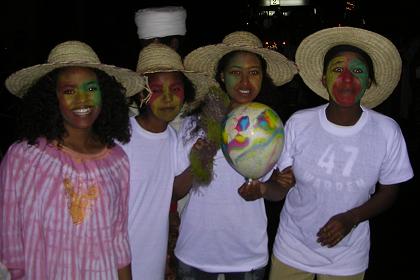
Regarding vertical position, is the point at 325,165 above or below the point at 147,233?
above

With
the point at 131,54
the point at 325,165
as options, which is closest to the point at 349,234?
the point at 325,165

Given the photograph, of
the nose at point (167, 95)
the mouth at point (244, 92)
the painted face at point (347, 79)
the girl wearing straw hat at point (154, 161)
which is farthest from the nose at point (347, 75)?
the nose at point (167, 95)

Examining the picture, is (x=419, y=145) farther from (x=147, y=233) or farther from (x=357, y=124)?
(x=147, y=233)

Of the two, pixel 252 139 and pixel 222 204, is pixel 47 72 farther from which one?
pixel 222 204

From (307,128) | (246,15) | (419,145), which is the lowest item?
(419,145)

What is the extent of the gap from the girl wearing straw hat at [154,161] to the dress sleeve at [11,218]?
0.64m

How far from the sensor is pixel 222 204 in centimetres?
274

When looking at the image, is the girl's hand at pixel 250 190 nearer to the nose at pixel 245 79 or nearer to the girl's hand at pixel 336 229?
the girl's hand at pixel 336 229

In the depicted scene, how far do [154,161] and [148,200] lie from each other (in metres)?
0.20

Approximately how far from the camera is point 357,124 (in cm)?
270

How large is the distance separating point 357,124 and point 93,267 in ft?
4.90

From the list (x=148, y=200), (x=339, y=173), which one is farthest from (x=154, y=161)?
(x=339, y=173)

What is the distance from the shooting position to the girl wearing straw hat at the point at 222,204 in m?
2.74

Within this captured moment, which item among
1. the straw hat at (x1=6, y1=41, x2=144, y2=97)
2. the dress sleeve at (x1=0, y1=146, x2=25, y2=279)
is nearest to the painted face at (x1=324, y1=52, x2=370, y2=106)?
the straw hat at (x1=6, y1=41, x2=144, y2=97)
